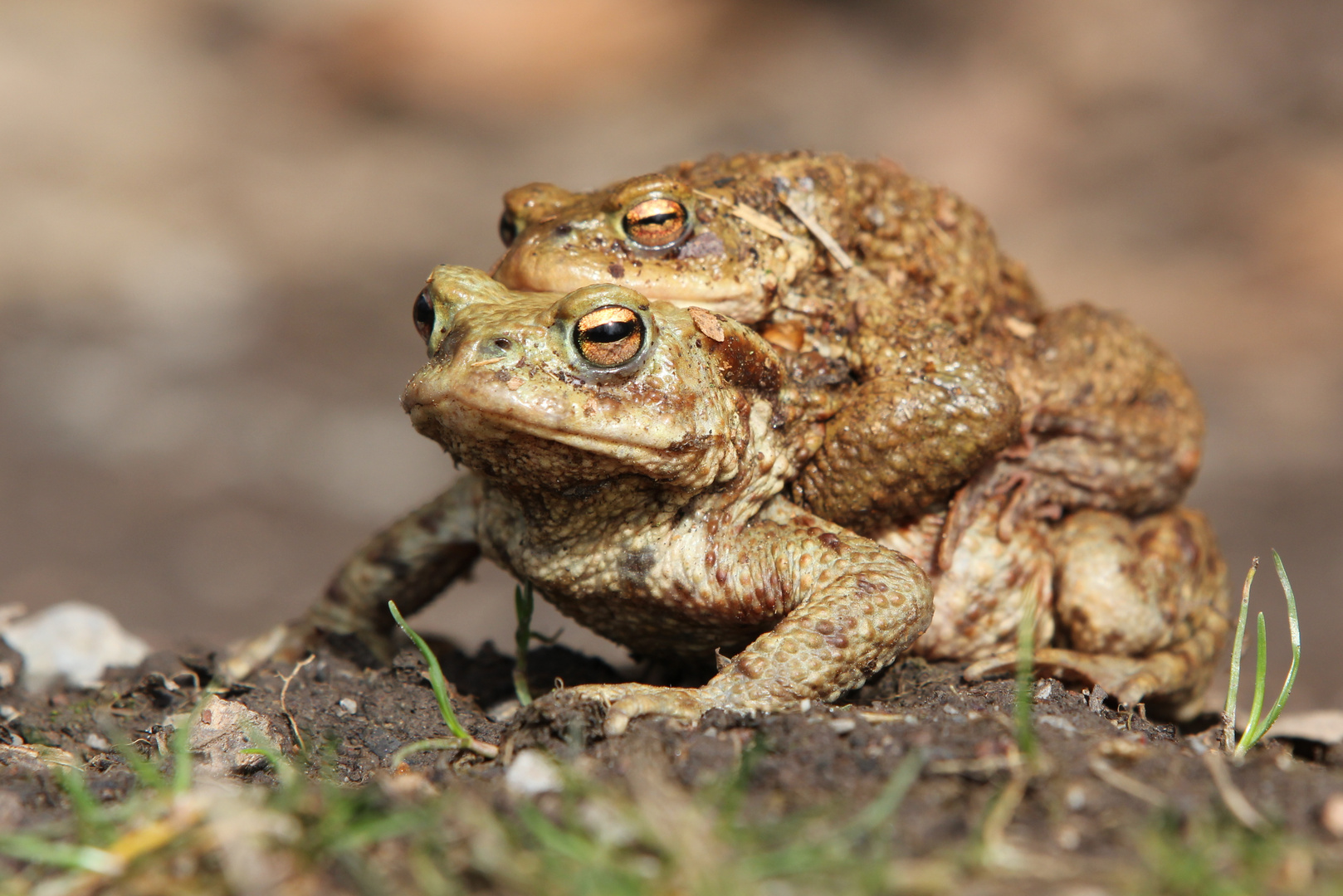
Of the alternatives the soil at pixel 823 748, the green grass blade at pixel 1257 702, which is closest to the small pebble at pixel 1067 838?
the soil at pixel 823 748

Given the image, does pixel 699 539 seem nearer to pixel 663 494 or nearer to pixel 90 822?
pixel 663 494

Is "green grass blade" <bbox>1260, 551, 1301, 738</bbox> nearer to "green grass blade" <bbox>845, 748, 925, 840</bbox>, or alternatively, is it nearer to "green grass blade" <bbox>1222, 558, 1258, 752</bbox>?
"green grass blade" <bbox>1222, 558, 1258, 752</bbox>

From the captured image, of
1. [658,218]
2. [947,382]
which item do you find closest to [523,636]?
[658,218]

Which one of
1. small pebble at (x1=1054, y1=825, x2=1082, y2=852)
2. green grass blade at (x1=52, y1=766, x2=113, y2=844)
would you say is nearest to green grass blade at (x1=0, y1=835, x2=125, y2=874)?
green grass blade at (x1=52, y1=766, x2=113, y2=844)

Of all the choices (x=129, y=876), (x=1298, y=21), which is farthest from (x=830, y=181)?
(x=1298, y=21)

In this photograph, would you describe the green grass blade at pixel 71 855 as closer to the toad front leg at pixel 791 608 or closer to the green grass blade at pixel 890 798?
the toad front leg at pixel 791 608

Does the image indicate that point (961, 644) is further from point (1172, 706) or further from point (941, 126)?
point (941, 126)
